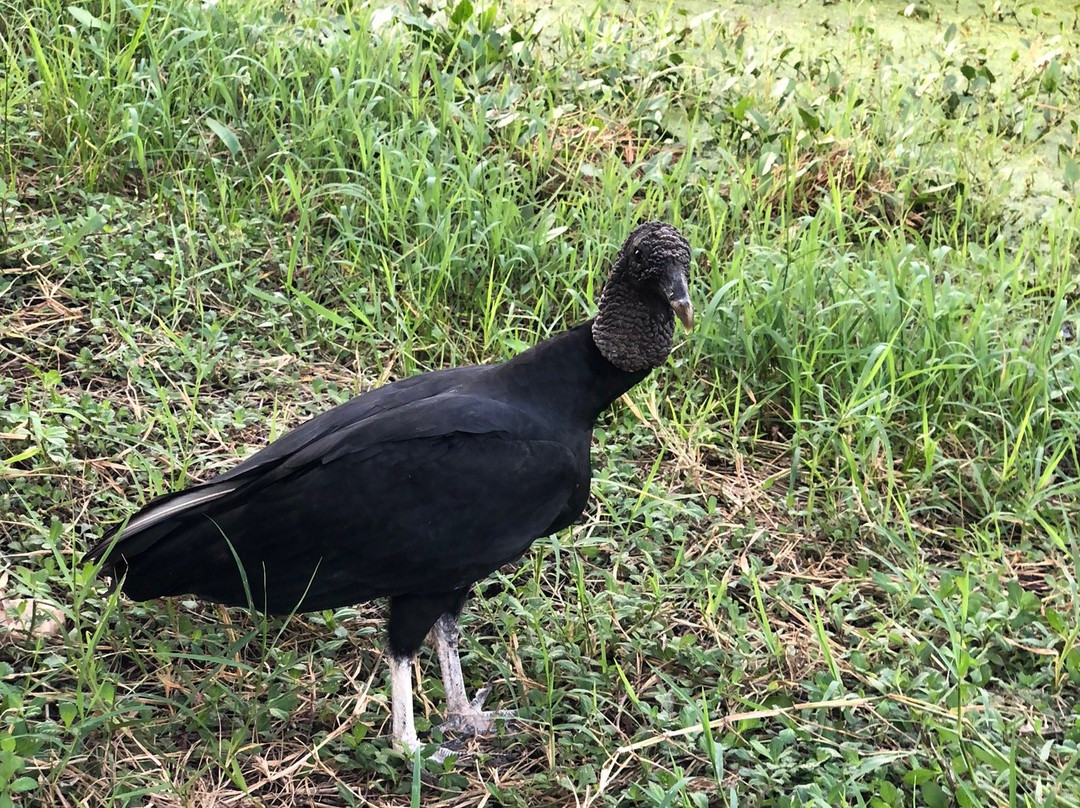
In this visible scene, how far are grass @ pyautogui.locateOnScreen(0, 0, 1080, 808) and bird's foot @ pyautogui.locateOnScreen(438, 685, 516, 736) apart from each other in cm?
6

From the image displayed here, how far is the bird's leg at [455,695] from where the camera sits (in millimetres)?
2475

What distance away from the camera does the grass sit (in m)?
2.36

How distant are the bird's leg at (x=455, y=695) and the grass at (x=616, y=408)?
2.8 inches

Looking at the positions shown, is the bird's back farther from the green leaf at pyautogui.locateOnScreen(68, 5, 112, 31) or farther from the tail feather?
the green leaf at pyautogui.locateOnScreen(68, 5, 112, 31)

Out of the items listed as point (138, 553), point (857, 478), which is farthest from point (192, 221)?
point (857, 478)

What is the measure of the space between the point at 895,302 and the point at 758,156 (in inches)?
45.1

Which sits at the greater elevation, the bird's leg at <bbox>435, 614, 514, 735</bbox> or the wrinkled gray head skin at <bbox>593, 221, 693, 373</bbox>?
the wrinkled gray head skin at <bbox>593, 221, 693, 373</bbox>

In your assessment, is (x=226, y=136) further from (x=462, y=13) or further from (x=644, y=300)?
(x=644, y=300)

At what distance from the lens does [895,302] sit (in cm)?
344

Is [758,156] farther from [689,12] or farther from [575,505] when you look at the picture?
[575,505]

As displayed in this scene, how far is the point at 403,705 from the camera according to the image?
2387mm

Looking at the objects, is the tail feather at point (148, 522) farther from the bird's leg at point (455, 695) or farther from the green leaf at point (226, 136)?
the green leaf at point (226, 136)

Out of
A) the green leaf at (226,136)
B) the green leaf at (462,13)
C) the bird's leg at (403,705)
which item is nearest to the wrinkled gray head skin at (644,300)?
the bird's leg at (403,705)

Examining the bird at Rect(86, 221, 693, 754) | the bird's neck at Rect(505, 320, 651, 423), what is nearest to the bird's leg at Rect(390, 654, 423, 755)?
the bird at Rect(86, 221, 693, 754)
